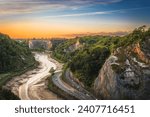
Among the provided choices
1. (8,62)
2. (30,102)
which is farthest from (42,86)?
(30,102)

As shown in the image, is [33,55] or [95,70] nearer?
[95,70]

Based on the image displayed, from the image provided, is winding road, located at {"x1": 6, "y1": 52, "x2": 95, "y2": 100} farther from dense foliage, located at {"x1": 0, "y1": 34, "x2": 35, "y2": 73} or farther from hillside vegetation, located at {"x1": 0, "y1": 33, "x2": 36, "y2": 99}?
dense foliage, located at {"x1": 0, "y1": 34, "x2": 35, "y2": 73}

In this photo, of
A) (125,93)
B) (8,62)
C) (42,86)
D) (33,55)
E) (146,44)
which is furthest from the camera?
(33,55)

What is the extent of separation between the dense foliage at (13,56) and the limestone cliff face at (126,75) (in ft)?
16.4

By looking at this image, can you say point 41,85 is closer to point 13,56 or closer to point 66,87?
point 66,87

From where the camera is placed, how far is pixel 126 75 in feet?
33.5

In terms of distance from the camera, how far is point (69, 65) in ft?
36.0

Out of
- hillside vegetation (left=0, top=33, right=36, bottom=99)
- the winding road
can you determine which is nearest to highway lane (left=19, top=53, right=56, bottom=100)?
the winding road

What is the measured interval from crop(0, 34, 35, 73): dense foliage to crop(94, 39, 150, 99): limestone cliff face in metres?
4.99

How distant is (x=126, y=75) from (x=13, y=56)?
8.22 metres

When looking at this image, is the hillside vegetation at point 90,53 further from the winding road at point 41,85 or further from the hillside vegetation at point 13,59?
the hillside vegetation at point 13,59

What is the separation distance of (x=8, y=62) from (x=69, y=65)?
17.3ft

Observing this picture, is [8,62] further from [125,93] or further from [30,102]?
[30,102]

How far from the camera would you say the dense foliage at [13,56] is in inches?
596
